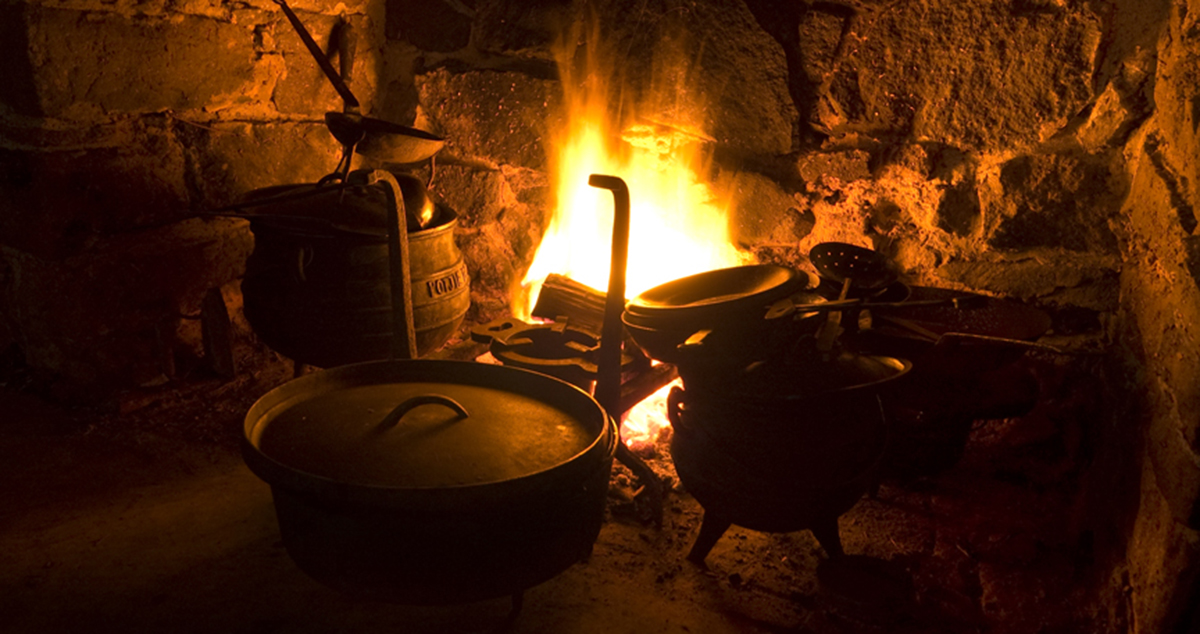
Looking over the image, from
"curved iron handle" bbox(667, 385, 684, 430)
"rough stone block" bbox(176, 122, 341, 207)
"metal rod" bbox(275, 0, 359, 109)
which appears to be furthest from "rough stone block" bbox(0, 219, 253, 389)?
"curved iron handle" bbox(667, 385, 684, 430)

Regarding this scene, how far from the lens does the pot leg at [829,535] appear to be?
1.99 m

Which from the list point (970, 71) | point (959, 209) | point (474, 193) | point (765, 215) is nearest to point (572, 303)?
point (765, 215)

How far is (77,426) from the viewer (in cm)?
266

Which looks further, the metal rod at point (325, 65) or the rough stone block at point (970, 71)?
the metal rod at point (325, 65)

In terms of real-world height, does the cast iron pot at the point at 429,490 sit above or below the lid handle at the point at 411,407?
below

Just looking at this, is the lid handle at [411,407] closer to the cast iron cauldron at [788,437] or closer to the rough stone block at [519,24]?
the cast iron cauldron at [788,437]

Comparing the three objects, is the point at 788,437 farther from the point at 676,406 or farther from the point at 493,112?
the point at 493,112

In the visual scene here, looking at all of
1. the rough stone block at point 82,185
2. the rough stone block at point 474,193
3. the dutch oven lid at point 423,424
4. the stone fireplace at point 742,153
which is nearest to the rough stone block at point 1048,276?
the stone fireplace at point 742,153

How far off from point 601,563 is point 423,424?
0.80 m

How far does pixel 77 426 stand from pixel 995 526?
2.90 m

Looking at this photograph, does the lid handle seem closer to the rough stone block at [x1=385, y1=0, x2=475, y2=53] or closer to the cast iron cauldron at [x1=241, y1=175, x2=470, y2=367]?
the cast iron cauldron at [x1=241, y1=175, x2=470, y2=367]

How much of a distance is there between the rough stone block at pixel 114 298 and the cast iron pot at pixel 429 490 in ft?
4.58

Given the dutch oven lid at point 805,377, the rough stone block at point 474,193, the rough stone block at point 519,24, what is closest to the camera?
the dutch oven lid at point 805,377

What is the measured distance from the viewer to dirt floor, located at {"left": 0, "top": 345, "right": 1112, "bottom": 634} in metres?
1.83
